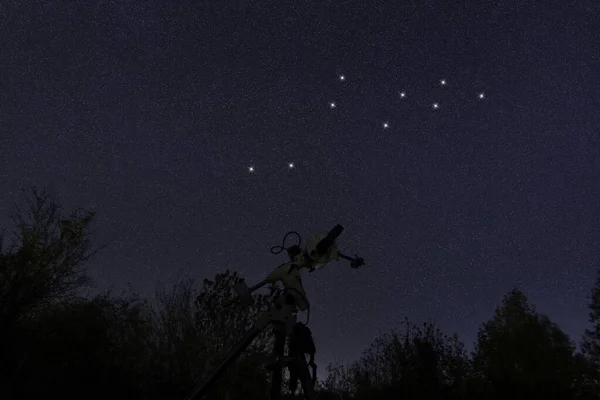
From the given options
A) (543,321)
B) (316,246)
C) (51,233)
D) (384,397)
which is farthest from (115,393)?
(543,321)

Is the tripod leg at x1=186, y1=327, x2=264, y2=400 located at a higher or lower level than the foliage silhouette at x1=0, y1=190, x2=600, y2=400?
lower

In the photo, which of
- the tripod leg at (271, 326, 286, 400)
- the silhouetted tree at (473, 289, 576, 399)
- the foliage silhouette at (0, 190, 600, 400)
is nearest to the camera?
the tripod leg at (271, 326, 286, 400)

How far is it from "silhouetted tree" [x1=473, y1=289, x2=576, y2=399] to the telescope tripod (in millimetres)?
31435

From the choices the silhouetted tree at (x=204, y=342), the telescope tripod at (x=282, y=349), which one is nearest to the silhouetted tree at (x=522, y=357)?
the silhouetted tree at (x=204, y=342)

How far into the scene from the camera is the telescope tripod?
3.66 m

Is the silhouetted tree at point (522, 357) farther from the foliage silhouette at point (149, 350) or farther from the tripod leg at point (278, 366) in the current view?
the tripod leg at point (278, 366)

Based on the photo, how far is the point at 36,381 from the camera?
65.0 feet

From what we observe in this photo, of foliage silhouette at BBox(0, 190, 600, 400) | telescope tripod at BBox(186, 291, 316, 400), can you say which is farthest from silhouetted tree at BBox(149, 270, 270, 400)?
telescope tripod at BBox(186, 291, 316, 400)

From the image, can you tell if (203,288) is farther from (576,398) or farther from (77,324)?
(576,398)

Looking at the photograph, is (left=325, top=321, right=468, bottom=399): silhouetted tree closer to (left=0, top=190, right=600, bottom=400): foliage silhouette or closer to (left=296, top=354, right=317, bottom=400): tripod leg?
(left=0, top=190, right=600, bottom=400): foliage silhouette

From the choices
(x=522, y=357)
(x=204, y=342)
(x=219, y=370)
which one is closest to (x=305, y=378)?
(x=219, y=370)

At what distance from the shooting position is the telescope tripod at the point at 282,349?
366cm

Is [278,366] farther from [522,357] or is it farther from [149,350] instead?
[522,357]

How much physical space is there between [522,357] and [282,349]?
37.2 metres
